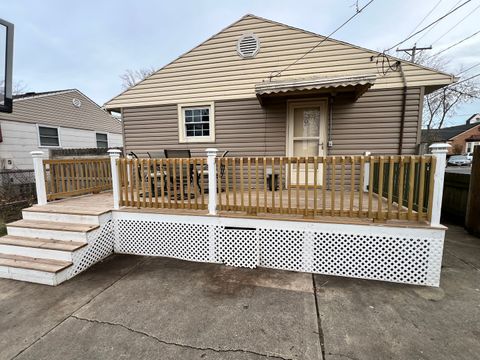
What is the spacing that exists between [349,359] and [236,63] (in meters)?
5.58

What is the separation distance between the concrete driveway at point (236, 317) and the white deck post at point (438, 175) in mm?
926

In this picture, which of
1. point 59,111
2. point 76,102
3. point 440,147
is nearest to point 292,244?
point 440,147

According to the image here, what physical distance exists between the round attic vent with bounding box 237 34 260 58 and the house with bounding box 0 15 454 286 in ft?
0.10

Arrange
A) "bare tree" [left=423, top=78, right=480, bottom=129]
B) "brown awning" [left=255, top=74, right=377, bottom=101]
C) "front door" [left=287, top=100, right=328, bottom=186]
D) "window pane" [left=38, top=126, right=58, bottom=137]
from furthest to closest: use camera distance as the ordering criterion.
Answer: "bare tree" [left=423, top=78, right=480, bottom=129], "window pane" [left=38, top=126, right=58, bottom=137], "front door" [left=287, top=100, right=328, bottom=186], "brown awning" [left=255, top=74, right=377, bottom=101]

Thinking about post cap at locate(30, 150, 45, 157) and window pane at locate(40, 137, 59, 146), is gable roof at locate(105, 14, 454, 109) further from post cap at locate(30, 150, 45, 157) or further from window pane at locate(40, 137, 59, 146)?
window pane at locate(40, 137, 59, 146)

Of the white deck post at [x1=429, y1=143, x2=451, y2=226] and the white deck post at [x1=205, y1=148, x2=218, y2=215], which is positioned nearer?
the white deck post at [x1=429, y1=143, x2=451, y2=226]

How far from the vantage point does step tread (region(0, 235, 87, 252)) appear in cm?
314

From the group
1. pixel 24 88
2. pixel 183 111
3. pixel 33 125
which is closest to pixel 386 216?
pixel 183 111

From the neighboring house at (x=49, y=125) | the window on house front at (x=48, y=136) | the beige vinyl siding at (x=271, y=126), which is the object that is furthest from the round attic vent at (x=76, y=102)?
the beige vinyl siding at (x=271, y=126)

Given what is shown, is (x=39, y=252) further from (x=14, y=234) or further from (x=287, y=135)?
(x=287, y=135)

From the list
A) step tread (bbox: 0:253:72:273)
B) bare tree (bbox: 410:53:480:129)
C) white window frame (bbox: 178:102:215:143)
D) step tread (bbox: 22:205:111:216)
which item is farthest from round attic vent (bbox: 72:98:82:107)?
bare tree (bbox: 410:53:480:129)

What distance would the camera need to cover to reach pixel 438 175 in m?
2.62

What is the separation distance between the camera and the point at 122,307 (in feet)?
A: 7.86

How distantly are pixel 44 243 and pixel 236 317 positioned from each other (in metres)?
2.97
